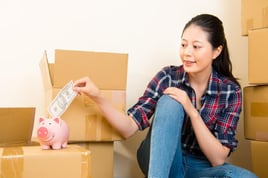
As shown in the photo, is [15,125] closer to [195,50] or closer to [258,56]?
[195,50]

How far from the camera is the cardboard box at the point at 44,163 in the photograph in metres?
0.71

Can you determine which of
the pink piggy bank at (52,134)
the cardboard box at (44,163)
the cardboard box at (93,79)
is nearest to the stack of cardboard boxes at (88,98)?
the cardboard box at (93,79)

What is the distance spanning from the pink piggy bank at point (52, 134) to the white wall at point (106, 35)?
49cm

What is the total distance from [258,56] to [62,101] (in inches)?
24.0

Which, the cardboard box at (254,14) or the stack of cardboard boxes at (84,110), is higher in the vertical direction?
the cardboard box at (254,14)

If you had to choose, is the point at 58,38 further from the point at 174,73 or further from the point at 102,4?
the point at 174,73

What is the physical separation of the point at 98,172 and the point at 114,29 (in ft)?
1.98

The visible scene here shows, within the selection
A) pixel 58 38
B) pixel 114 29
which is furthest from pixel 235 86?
pixel 58 38

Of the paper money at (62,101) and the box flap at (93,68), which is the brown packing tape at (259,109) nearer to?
the box flap at (93,68)

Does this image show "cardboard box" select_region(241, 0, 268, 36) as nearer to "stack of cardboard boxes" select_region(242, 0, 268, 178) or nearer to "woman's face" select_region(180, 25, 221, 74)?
"stack of cardboard boxes" select_region(242, 0, 268, 178)

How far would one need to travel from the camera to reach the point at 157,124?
926mm

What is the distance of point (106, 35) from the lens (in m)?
1.42

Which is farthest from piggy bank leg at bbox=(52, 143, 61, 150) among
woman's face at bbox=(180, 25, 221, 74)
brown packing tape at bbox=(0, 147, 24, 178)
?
woman's face at bbox=(180, 25, 221, 74)

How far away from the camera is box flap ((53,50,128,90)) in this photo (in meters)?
1.01
